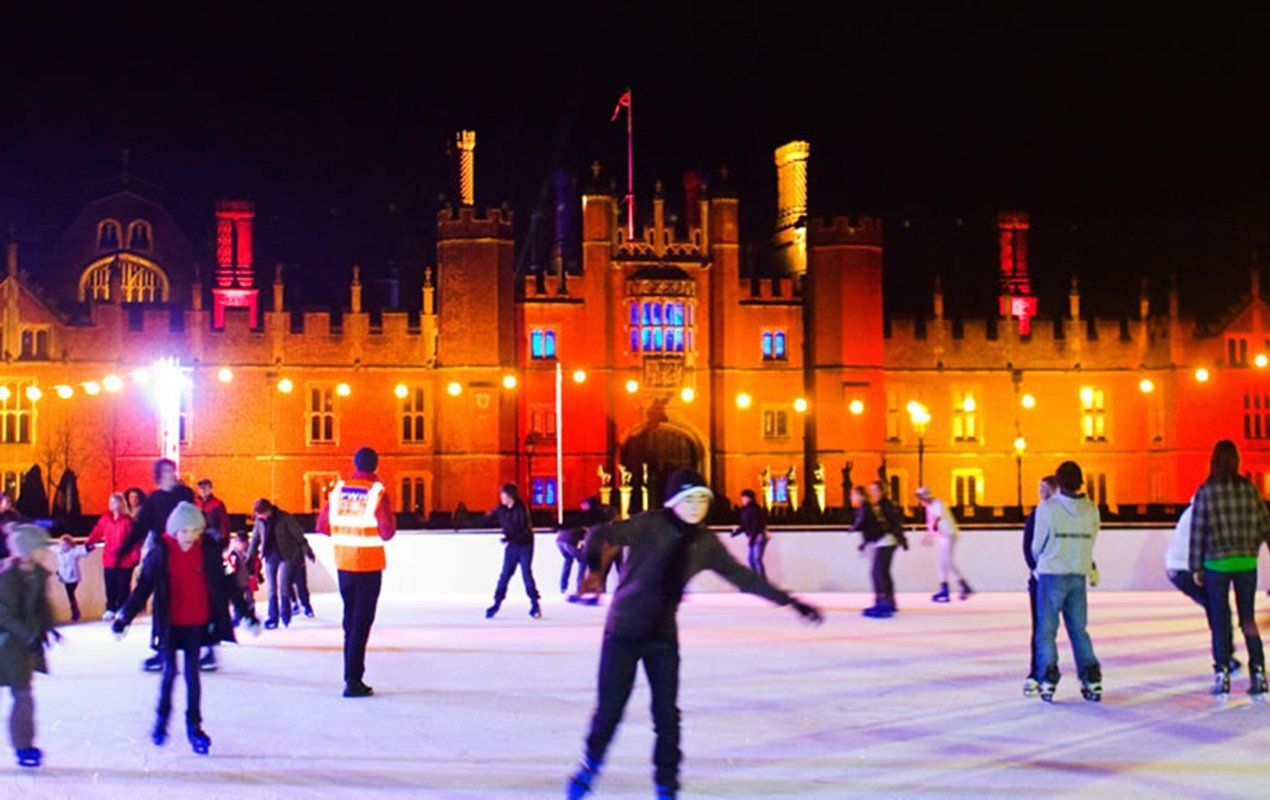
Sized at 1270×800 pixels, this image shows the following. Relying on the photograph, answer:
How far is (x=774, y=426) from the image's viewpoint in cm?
4575

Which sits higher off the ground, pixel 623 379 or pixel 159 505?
pixel 623 379

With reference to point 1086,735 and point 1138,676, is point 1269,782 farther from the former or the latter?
point 1138,676

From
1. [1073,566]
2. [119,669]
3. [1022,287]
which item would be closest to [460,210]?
[1022,287]

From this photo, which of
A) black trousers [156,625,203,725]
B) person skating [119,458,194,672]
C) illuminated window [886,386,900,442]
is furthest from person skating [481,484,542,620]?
illuminated window [886,386,900,442]

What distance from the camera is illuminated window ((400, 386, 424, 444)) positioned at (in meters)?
44.8

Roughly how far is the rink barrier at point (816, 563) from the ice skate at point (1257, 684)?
13479mm

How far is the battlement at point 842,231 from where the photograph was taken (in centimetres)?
4628

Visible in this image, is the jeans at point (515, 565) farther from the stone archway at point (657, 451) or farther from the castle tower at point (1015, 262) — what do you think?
the castle tower at point (1015, 262)

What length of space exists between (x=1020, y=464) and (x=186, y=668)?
127 ft

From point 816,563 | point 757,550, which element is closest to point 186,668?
point 757,550

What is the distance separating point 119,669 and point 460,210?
3206 centimetres

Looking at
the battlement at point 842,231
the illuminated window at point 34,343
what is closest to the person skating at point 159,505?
the illuminated window at point 34,343

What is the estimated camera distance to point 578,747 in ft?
30.4

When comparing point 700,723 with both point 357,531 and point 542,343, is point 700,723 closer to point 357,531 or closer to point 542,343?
point 357,531
